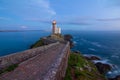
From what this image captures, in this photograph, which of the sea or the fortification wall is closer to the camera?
the fortification wall

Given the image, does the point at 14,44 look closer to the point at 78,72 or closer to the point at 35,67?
the point at 78,72

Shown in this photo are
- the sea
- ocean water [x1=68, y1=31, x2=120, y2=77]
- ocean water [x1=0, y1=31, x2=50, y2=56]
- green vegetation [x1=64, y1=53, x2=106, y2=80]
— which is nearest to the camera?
green vegetation [x1=64, y1=53, x2=106, y2=80]

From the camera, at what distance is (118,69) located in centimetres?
3050

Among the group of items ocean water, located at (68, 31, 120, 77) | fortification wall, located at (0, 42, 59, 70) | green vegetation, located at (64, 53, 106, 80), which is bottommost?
ocean water, located at (68, 31, 120, 77)

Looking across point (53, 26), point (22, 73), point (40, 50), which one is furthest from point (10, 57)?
point (53, 26)

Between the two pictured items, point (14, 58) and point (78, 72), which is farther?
point (78, 72)

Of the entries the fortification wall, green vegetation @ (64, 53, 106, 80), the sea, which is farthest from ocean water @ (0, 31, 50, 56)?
green vegetation @ (64, 53, 106, 80)

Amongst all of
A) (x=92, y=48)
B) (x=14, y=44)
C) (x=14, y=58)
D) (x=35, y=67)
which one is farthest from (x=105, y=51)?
(x=35, y=67)

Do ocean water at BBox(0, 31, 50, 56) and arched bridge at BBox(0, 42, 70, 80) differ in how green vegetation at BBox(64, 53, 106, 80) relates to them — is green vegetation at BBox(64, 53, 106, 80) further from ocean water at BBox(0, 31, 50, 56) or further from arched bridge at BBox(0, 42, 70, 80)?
ocean water at BBox(0, 31, 50, 56)

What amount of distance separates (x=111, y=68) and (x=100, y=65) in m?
2.63

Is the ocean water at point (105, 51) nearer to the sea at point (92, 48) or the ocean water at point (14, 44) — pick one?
the sea at point (92, 48)

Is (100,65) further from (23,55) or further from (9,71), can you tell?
(9,71)

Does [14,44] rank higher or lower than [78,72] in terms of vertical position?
lower

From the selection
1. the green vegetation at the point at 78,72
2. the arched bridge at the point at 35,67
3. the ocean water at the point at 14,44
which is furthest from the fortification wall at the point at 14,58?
the ocean water at the point at 14,44
